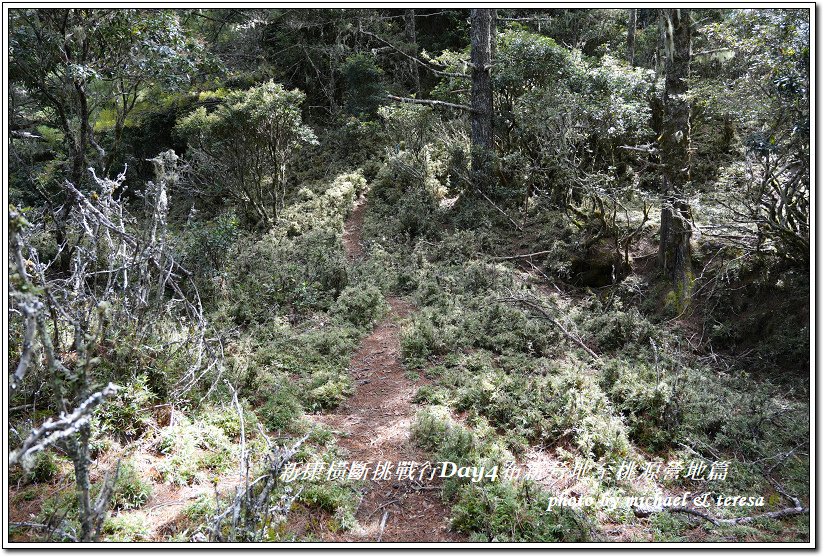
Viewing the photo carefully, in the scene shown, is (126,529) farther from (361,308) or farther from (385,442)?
(361,308)

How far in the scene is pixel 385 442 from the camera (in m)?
4.87

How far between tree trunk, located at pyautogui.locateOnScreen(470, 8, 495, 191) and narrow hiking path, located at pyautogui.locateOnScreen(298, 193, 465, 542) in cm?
601

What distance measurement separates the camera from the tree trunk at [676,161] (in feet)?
24.5

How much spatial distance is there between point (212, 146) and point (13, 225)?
34.8ft

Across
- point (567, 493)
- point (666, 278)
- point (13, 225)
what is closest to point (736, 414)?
point (567, 493)

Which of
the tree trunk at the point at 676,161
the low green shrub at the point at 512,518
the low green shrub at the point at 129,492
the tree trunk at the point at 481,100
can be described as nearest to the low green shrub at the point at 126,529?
the low green shrub at the point at 129,492

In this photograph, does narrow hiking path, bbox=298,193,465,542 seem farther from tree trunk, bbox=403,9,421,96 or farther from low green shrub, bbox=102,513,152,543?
tree trunk, bbox=403,9,421,96

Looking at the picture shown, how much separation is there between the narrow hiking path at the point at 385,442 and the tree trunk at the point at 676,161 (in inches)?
170

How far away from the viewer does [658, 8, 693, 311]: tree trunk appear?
746cm

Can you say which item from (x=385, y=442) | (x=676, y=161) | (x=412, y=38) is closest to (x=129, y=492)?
(x=385, y=442)

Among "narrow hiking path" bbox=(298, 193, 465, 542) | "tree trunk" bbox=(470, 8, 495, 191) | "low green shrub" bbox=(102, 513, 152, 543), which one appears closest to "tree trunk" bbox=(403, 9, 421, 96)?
"tree trunk" bbox=(470, 8, 495, 191)

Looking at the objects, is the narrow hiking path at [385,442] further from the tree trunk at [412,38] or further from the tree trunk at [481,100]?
the tree trunk at [412,38]

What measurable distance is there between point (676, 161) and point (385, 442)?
20.4 ft

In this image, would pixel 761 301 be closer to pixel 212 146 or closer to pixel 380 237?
pixel 380 237
